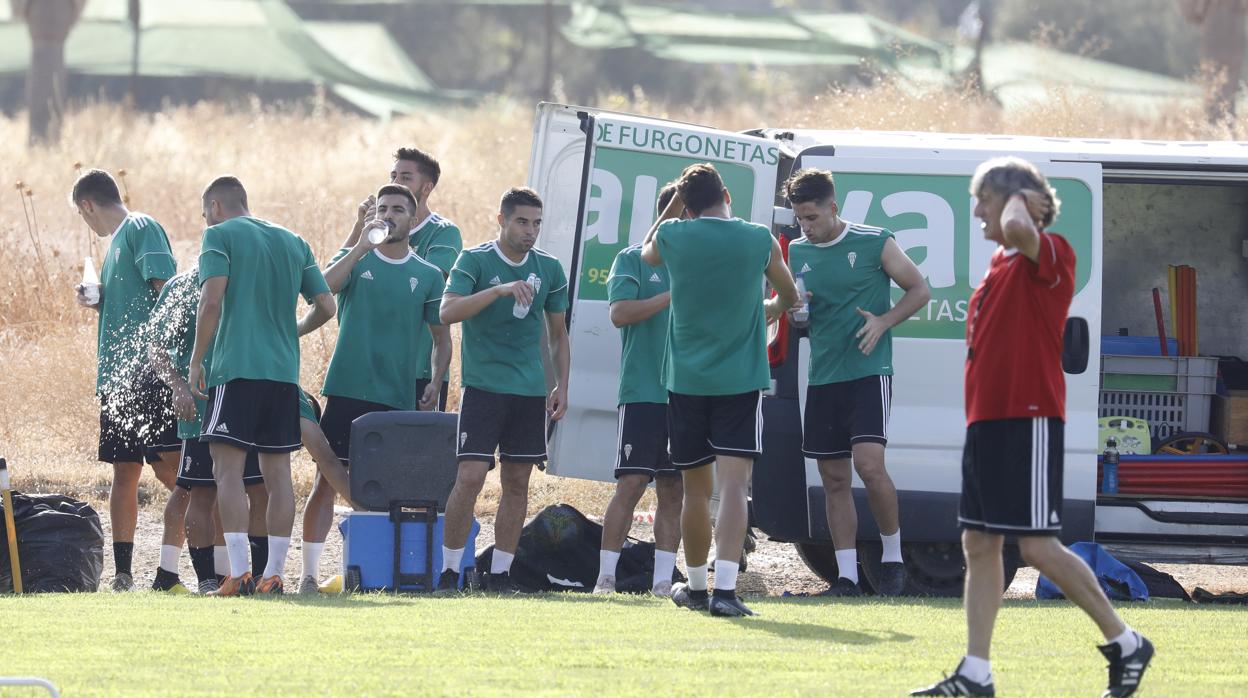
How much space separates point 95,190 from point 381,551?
238cm

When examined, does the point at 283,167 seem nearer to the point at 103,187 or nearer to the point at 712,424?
the point at 103,187

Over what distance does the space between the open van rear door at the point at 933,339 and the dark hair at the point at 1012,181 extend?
276 centimetres

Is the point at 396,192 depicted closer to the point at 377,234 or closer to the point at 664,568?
the point at 377,234

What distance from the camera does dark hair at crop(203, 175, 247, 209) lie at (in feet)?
27.3

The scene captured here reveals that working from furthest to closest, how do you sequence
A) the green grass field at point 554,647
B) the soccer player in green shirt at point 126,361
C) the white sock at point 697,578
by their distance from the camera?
the soccer player in green shirt at point 126,361 → the white sock at point 697,578 → the green grass field at point 554,647

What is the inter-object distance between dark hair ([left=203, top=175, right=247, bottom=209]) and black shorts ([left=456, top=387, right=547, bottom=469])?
135 centimetres

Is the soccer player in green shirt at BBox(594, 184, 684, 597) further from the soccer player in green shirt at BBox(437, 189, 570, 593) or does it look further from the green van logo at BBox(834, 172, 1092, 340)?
the green van logo at BBox(834, 172, 1092, 340)

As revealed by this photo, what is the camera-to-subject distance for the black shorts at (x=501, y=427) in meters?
8.38

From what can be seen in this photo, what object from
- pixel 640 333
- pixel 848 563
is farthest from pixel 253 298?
pixel 848 563

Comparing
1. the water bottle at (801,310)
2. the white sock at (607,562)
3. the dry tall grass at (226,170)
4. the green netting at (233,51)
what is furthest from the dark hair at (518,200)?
the green netting at (233,51)

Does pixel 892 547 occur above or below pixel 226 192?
below

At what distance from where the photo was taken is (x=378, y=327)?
8836mm

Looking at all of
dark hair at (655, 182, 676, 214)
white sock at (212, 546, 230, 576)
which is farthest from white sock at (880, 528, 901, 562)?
white sock at (212, 546, 230, 576)

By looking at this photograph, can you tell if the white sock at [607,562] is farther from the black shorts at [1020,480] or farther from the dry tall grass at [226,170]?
the dry tall grass at [226,170]
